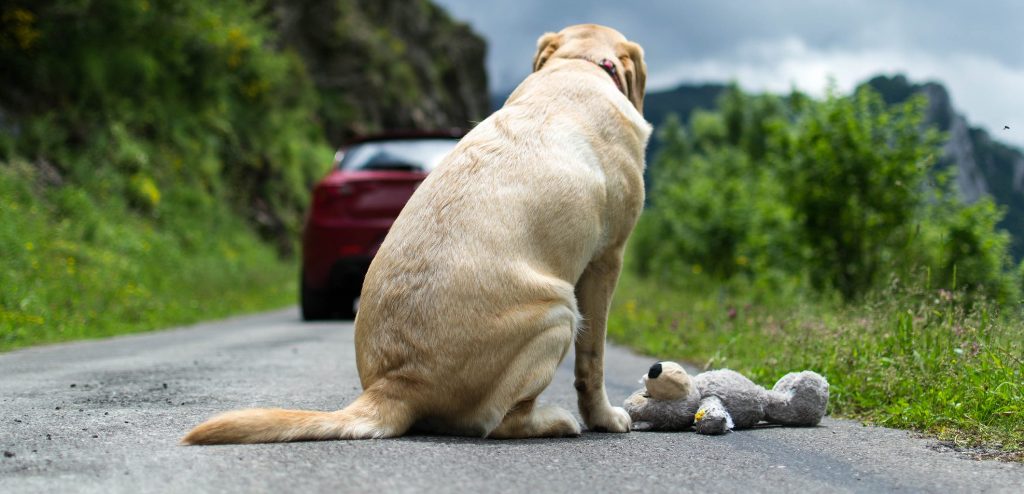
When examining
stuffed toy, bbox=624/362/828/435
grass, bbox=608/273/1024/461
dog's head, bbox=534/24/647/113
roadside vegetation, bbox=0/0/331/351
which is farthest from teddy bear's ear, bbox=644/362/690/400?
roadside vegetation, bbox=0/0/331/351

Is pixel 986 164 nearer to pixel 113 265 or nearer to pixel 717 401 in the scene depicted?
pixel 717 401

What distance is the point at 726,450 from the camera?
3.74m

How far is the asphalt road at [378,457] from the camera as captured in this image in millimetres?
2910

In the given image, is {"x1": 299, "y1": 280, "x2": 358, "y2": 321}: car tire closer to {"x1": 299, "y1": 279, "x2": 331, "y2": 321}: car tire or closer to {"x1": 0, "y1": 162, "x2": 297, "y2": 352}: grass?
{"x1": 299, "y1": 279, "x2": 331, "y2": 321}: car tire

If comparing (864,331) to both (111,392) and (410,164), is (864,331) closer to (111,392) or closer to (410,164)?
(111,392)

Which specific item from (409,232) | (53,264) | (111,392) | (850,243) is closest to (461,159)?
(409,232)

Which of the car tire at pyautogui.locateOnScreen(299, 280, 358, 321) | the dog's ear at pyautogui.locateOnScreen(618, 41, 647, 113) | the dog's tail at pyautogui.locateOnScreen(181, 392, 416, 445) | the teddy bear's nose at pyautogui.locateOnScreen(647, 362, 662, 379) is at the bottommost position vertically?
the car tire at pyautogui.locateOnScreen(299, 280, 358, 321)

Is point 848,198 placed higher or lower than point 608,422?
higher

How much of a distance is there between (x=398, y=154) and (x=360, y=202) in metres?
0.65

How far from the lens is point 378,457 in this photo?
321cm

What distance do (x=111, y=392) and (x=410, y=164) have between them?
228 inches

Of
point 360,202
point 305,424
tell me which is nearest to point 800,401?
point 305,424

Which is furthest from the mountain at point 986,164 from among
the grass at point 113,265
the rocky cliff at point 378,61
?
the rocky cliff at point 378,61

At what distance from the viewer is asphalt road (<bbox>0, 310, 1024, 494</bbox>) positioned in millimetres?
2910
